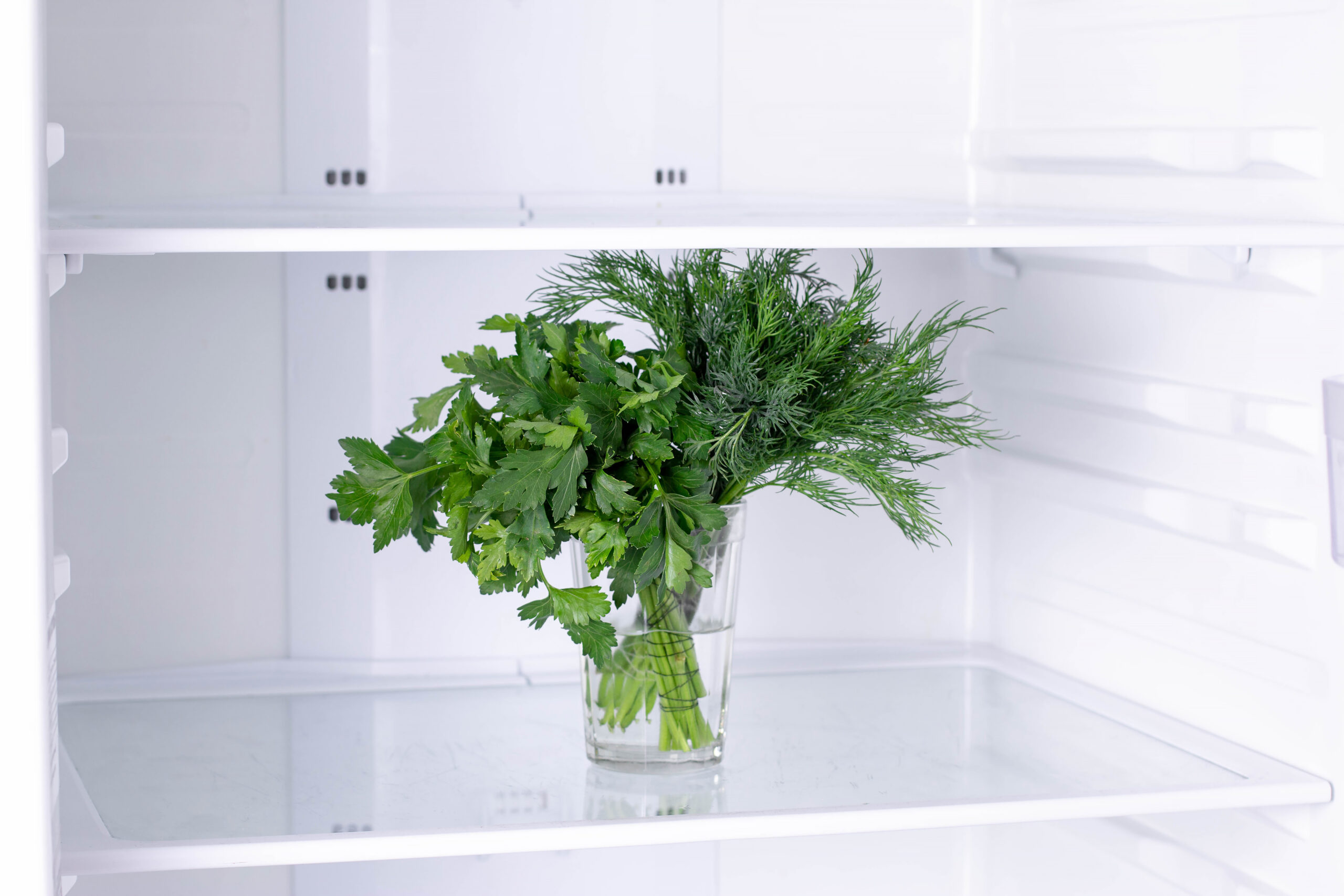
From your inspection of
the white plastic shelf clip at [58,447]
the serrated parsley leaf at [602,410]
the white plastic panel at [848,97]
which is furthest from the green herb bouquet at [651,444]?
the white plastic panel at [848,97]

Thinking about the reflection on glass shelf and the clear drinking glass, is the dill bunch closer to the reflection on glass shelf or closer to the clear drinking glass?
the clear drinking glass

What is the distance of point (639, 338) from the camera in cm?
126

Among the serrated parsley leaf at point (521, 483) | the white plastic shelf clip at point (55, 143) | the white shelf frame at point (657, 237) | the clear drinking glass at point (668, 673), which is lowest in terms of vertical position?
the clear drinking glass at point (668, 673)

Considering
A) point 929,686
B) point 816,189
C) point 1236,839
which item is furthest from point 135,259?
point 1236,839

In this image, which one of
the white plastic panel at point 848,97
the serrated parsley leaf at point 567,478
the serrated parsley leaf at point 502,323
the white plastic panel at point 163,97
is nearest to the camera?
the serrated parsley leaf at point 567,478

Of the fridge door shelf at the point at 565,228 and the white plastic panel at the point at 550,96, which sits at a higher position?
the white plastic panel at the point at 550,96

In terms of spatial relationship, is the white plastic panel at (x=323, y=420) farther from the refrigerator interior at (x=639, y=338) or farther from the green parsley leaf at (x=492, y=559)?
the green parsley leaf at (x=492, y=559)

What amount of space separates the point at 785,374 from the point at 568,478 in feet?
0.56

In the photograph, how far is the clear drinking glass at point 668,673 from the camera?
0.97m

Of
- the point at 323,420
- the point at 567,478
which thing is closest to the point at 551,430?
the point at 567,478

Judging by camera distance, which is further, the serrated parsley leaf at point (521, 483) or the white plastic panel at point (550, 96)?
the white plastic panel at point (550, 96)

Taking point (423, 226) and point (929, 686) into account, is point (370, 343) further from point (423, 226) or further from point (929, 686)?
point (929, 686)

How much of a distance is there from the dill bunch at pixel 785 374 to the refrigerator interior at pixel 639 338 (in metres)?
0.09

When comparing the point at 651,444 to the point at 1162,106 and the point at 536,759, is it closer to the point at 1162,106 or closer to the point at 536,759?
the point at 536,759
